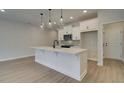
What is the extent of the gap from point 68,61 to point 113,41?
14.2 feet

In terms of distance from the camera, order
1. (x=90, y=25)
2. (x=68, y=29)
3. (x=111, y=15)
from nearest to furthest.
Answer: (x=111, y=15) < (x=90, y=25) < (x=68, y=29)

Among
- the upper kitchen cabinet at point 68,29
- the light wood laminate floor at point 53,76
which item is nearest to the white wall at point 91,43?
the upper kitchen cabinet at point 68,29

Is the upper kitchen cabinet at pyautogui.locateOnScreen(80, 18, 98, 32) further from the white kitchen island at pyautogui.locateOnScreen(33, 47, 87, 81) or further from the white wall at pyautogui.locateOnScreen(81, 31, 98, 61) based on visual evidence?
the white kitchen island at pyautogui.locateOnScreen(33, 47, 87, 81)

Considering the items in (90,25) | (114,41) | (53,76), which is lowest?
(53,76)

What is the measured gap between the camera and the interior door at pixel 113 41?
17.9ft

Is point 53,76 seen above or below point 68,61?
below

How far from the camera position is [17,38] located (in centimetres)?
612

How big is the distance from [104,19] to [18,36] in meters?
5.76

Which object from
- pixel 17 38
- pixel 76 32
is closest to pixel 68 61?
pixel 76 32

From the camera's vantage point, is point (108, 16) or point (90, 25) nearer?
point (108, 16)

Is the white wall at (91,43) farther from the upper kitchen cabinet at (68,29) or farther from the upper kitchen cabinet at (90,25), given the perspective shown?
the upper kitchen cabinet at (68,29)

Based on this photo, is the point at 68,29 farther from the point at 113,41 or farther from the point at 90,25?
the point at 113,41
